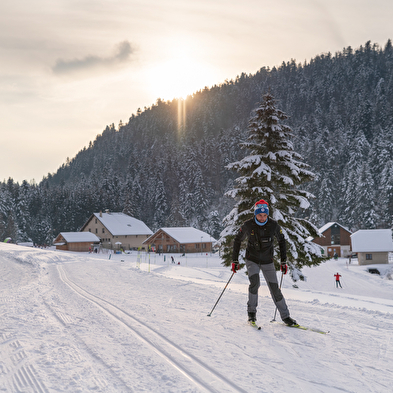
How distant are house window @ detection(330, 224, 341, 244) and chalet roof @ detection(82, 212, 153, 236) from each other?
39.8m

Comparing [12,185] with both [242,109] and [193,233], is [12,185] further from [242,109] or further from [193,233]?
[242,109]

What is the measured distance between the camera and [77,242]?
74312mm

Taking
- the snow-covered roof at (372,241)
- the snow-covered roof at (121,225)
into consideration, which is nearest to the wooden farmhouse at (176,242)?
the snow-covered roof at (121,225)

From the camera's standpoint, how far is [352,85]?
162m

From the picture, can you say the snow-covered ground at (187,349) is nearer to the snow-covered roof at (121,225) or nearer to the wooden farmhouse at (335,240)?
the wooden farmhouse at (335,240)

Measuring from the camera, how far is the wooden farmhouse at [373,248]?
180 ft

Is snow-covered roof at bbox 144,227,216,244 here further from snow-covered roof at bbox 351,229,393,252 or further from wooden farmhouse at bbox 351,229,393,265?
wooden farmhouse at bbox 351,229,393,265

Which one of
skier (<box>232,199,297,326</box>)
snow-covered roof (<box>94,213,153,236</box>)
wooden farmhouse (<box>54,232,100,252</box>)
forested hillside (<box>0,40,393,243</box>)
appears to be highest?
forested hillside (<box>0,40,393,243</box>)

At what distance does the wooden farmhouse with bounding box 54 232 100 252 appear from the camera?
73.9m

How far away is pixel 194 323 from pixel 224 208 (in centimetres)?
10452

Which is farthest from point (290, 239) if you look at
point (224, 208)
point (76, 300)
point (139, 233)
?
point (224, 208)

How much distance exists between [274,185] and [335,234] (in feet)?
179

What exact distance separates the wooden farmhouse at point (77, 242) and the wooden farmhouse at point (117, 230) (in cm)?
260

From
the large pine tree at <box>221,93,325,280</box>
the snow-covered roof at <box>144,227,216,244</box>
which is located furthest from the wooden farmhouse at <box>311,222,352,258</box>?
the large pine tree at <box>221,93,325,280</box>
